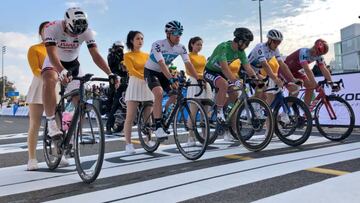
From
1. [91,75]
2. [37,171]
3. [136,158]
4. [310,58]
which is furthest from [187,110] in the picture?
[310,58]

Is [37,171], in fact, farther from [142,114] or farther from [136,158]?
[142,114]

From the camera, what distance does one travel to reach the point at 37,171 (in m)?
4.95

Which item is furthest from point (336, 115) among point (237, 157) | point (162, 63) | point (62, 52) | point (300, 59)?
point (62, 52)

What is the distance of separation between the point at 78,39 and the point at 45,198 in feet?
6.69

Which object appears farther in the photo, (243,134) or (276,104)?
(276,104)

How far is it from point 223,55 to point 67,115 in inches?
113

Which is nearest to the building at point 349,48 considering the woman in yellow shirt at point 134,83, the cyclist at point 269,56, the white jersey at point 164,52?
the cyclist at point 269,56

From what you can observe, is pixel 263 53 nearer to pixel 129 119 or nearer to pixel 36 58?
pixel 129 119

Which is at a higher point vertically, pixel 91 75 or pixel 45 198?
pixel 91 75

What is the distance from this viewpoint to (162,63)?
18.8ft

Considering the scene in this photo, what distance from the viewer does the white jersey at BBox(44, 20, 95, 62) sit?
14.9ft

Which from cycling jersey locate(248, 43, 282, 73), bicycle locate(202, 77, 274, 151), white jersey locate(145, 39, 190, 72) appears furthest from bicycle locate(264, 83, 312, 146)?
white jersey locate(145, 39, 190, 72)

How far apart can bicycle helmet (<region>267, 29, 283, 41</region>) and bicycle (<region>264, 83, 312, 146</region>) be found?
96 cm

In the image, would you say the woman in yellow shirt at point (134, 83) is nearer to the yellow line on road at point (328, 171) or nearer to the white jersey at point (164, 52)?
the white jersey at point (164, 52)
